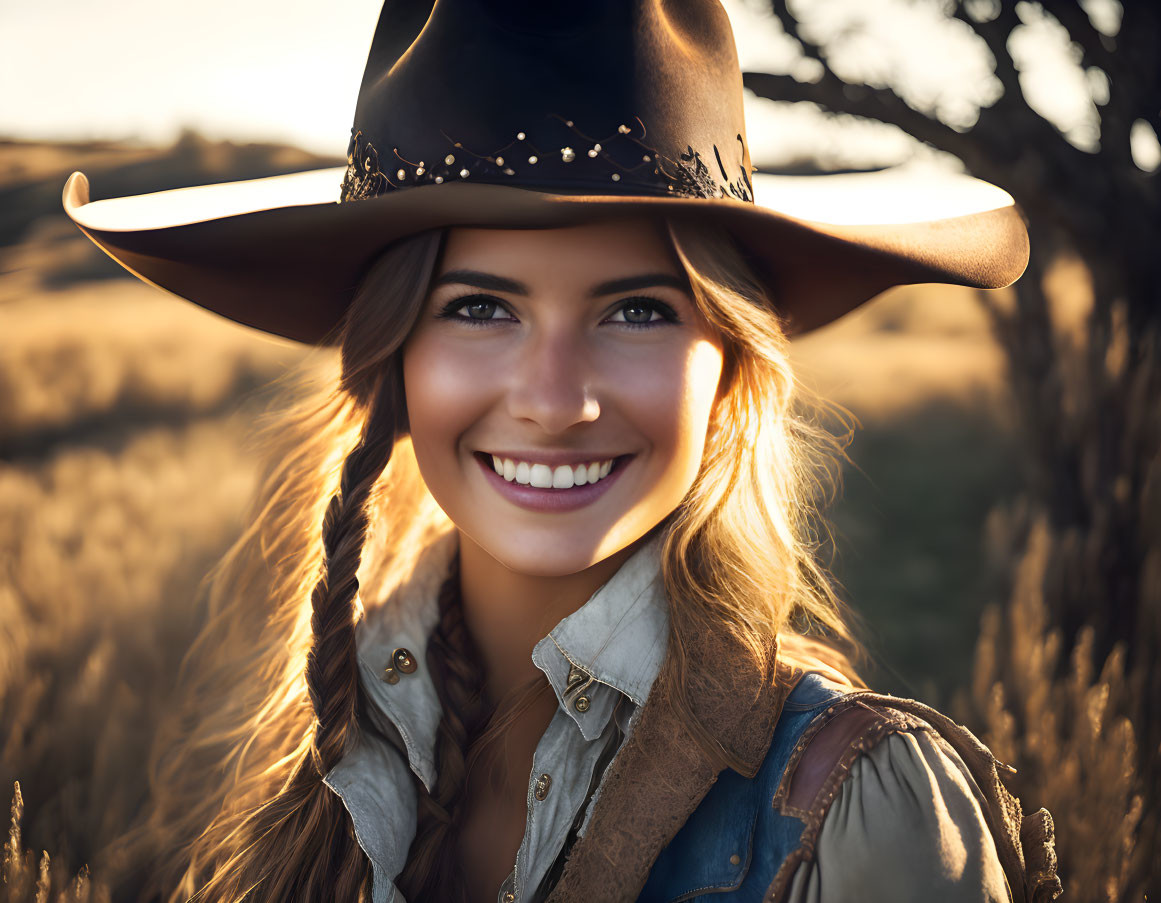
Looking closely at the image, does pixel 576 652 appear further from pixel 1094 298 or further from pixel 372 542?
pixel 1094 298

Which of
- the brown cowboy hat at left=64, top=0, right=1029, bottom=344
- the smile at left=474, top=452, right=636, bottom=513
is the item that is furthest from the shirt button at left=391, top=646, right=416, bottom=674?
the brown cowboy hat at left=64, top=0, right=1029, bottom=344

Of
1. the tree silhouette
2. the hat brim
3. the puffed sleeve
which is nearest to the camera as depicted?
the puffed sleeve

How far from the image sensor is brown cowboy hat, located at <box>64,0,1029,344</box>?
4.66 ft

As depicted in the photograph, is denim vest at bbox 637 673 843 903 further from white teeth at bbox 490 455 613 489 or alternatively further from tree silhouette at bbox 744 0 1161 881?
tree silhouette at bbox 744 0 1161 881

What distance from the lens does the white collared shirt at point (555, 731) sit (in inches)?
63.7

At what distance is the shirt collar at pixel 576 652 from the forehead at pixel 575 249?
0.58 meters

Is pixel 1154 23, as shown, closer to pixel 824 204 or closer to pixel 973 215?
pixel 824 204

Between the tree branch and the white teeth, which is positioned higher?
the tree branch

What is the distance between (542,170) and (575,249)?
0.14m

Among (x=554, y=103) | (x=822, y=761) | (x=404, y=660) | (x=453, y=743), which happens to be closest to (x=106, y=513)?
(x=404, y=660)

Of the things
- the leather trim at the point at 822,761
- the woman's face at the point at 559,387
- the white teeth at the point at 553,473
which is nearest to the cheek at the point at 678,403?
the woman's face at the point at 559,387

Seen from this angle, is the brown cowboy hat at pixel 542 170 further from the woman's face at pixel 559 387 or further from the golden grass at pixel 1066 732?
the golden grass at pixel 1066 732

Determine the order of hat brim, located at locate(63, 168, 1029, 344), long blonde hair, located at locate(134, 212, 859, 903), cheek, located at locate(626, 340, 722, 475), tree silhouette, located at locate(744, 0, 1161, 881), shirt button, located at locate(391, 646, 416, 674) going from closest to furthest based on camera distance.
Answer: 1. hat brim, located at locate(63, 168, 1029, 344)
2. cheek, located at locate(626, 340, 722, 475)
3. long blonde hair, located at locate(134, 212, 859, 903)
4. shirt button, located at locate(391, 646, 416, 674)
5. tree silhouette, located at locate(744, 0, 1161, 881)

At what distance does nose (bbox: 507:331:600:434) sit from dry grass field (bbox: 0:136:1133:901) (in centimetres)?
76
